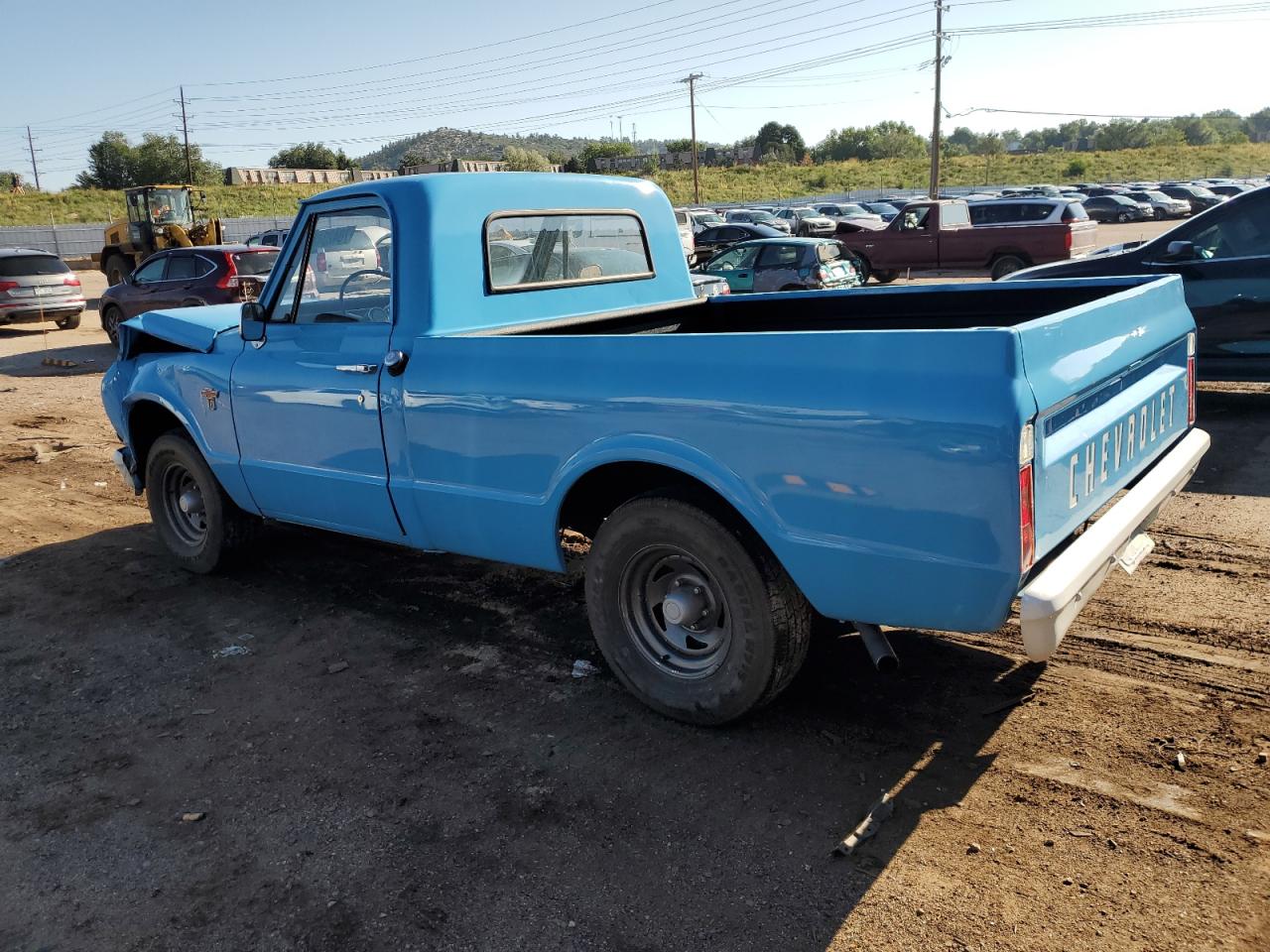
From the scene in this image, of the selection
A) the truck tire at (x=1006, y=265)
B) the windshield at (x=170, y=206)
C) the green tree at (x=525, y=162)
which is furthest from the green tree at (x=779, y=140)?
the truck tire at (x=1006, y=265)

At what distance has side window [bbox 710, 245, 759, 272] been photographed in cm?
1733

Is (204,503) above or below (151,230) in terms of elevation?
below

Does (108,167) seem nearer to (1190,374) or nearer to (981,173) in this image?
(981,173)

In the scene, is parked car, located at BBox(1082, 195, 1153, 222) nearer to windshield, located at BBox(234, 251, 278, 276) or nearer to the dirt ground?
windshield, located at BBox(234, 251, 278, 276)

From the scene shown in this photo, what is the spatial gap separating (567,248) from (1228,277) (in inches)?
238

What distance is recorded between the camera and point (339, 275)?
464cm

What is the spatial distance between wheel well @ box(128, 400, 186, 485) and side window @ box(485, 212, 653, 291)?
2570 millimetres

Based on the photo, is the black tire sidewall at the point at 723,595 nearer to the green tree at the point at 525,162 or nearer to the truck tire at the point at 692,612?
the truck tire at the point at 692,612

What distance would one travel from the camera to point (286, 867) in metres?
3.05

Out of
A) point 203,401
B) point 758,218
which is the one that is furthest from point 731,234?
point 203,401

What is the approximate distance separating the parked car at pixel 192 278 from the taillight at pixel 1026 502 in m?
12.9

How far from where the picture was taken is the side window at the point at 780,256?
A: 1677 cm

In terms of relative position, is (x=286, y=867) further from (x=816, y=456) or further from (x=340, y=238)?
(x=340, y=238)

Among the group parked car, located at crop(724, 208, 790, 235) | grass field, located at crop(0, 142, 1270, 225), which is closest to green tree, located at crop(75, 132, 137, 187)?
grass field, located at crop(0, 142, 1270, 225)
